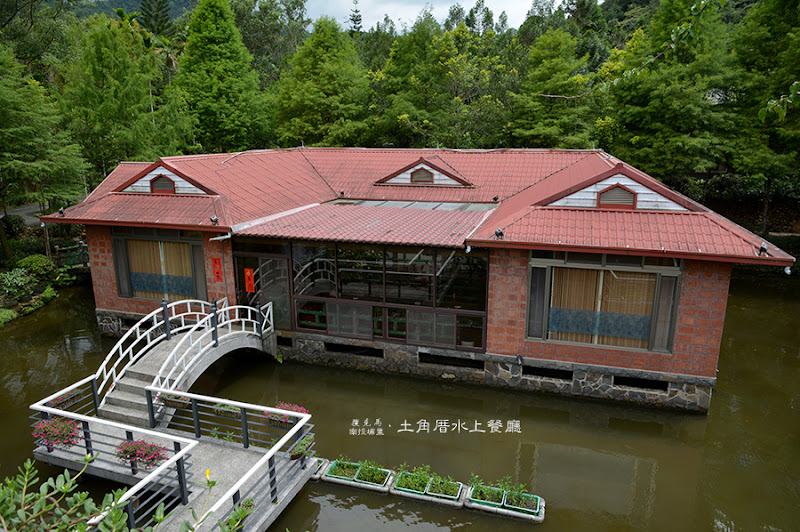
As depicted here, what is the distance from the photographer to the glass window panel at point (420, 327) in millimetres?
13133

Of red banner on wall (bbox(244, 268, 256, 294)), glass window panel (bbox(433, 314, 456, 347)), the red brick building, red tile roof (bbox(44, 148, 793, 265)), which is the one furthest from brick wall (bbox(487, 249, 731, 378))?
red banner on wall (bbox(244, 268, 256, 294))

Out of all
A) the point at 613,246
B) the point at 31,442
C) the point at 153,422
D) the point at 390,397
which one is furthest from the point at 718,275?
the point at 31,442

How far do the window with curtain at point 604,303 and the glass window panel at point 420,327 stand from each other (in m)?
2.46

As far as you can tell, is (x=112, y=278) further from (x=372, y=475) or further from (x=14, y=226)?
(x=14, y=226)

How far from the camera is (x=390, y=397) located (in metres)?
12.6

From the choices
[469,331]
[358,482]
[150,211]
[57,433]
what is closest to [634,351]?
[469,331]

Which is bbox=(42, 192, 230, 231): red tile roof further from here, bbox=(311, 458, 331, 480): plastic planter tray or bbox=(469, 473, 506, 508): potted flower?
bbox=(469, 473, 506, 508): potted flower

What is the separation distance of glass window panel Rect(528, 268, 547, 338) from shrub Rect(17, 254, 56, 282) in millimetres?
18351

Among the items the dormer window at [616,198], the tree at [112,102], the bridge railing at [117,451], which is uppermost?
the tree at [112,102]

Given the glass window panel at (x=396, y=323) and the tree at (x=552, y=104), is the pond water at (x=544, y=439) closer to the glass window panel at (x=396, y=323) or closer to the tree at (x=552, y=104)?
the glass window panel at (x=396, y=323)

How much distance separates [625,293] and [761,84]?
16.1 metres

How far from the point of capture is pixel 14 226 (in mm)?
25297

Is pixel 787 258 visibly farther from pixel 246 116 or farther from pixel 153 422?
pixel 246 116

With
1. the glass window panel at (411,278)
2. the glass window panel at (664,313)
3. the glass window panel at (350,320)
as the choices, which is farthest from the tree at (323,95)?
the glass window panel at (664,313)
